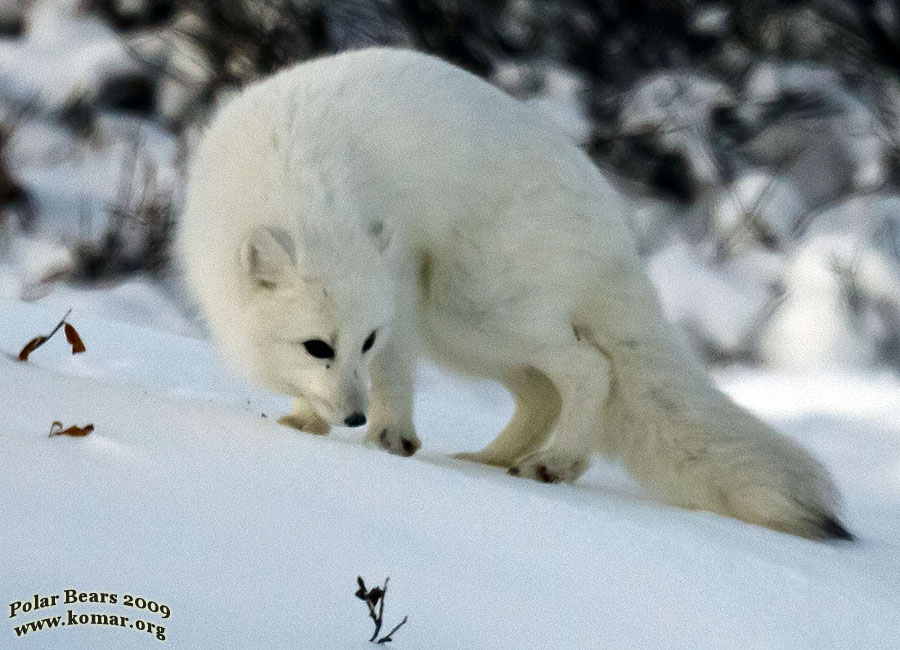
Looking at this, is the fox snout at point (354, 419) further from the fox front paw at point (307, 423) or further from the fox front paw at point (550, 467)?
the fox front paw at point (550, 467)

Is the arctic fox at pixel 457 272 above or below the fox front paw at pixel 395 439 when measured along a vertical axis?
above

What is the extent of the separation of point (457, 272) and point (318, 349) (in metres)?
0.48

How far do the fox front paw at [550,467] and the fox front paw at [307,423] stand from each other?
0.54 meters

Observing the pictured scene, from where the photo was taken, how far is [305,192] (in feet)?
9.32

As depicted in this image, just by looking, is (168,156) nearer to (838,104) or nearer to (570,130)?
Result: (570,130)

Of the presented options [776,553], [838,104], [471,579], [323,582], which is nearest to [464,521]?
[471,579]

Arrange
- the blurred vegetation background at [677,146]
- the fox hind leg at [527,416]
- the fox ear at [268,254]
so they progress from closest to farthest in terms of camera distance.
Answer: the fox ear at [268,254] → the fox hind leg at [527,416] → the blurred vegetation background at [677,146]

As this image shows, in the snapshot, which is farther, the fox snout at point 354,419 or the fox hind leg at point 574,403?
the fox hind leg at point 574,403

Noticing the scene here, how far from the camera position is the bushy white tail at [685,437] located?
2.80 metres

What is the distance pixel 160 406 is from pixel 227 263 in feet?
1.57

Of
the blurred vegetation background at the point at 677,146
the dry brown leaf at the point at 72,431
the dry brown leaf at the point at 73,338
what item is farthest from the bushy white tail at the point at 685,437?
the blurred vegetation background at the point at 677,146

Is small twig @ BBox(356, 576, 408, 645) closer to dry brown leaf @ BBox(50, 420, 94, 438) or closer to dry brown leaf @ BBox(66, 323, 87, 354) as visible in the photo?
dry brown leaf @ BBox(50, 420, 94, 438)

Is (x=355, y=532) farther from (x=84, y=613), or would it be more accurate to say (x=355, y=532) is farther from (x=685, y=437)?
(x=685, y=437)

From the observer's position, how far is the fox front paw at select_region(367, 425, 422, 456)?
3.04 metres
